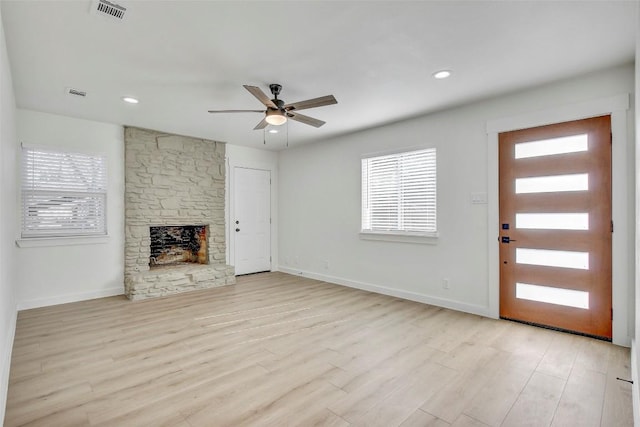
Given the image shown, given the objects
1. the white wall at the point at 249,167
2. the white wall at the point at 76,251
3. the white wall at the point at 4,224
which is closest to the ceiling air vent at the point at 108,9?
the white wall at the point at 4,224

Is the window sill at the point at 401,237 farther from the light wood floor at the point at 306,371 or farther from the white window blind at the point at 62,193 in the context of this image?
the white window blind at the point at 62,193

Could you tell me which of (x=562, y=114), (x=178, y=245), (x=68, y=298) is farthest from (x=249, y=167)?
(x=562, y=114)

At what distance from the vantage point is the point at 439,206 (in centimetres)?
435

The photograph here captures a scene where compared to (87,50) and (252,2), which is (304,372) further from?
(87,50)

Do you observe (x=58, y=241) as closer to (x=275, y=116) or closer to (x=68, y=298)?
(x=68, y=298)

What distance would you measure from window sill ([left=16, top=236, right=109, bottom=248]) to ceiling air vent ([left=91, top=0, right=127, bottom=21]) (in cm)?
365

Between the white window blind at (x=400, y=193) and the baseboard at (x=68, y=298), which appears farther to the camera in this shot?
the white window blind at (x=400, y=193)

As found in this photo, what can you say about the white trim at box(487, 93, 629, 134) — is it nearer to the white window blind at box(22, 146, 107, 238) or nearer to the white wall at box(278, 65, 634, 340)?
the white wall at box(278, 65, 634, 340)

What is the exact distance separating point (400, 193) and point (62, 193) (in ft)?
16.5

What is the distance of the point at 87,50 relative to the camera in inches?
106

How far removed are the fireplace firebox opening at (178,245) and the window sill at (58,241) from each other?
85cm

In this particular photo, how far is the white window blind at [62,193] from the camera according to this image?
434cm

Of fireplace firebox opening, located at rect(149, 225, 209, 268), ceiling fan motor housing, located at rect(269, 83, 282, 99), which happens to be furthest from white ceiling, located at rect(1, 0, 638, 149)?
fireplace firebox opening, located at rect(149, 225, 209, 268)

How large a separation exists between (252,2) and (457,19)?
1.47 metres
